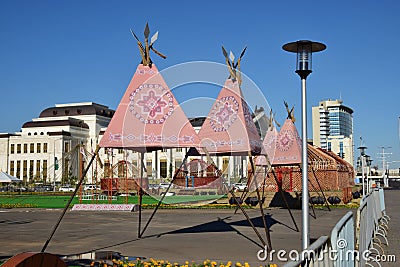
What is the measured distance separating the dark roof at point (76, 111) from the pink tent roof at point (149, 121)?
8470 cm

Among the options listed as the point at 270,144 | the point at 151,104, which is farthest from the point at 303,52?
the point at 270,144

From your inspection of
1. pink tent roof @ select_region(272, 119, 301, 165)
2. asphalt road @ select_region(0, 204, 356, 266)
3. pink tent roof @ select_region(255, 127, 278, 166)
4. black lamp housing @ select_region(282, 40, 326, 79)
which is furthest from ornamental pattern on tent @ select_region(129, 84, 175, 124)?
pink tent roof @ select_region(272, 119, 301, 165)

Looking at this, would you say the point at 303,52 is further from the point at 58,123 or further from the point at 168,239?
the point at 58,123

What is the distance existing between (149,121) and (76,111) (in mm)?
88675

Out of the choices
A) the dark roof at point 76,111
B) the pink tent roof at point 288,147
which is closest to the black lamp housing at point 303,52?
the pink tent roof at point 288,147

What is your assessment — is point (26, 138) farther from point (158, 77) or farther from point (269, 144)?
point (158, 77)

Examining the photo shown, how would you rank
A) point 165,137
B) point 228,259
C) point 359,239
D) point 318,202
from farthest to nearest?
point 318,202
point 165,137
point 228,259
point 359,239

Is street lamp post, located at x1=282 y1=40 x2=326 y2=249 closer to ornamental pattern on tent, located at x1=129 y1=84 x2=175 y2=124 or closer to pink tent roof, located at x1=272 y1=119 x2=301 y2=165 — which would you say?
ornamental pattern on tent, located at x1=129 y1=84 x2=175 y2=124

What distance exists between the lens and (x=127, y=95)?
1195cm

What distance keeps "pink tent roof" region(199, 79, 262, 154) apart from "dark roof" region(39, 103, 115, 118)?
275ft

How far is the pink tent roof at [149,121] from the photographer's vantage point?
11680 millimetres

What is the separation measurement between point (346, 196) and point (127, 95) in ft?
Answer: 67.0

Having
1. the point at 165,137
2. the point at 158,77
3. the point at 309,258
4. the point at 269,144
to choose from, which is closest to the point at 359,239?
the point at 309,258

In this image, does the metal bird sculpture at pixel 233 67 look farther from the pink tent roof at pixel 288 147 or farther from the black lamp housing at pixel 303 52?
the pink tent roof at pixel 288 147
